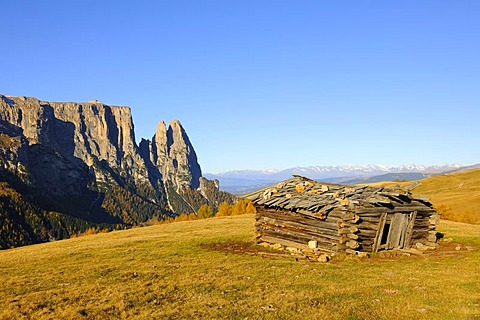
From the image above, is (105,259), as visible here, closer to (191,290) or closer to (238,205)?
(191,290)

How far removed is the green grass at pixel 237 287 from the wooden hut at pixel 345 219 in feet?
7.17

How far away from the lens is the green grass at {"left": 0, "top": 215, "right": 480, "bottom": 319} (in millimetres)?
12594

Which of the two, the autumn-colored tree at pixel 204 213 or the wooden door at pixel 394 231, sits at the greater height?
the wooden door at pixel 394 231

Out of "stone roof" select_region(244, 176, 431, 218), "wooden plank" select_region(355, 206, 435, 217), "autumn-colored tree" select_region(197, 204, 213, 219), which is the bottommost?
"autumn-colored tree" select_region(197, 204, 213, 219)

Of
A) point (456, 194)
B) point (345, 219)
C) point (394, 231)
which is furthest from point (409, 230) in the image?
point (456, 194)

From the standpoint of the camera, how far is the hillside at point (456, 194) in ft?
217

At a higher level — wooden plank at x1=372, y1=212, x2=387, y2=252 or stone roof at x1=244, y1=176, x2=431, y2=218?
stone roof at x1=244, y1=176, x2=431, y2=218

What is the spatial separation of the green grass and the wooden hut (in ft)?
7.17

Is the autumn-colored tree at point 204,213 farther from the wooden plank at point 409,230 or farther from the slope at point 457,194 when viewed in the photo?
the wooden plank at point 409,230

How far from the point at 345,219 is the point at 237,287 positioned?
1021cm

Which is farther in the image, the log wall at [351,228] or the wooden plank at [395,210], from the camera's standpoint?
the wooden plank at [395,210]

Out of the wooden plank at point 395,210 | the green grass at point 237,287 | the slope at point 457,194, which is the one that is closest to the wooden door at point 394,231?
the wooden plank at point 395,210

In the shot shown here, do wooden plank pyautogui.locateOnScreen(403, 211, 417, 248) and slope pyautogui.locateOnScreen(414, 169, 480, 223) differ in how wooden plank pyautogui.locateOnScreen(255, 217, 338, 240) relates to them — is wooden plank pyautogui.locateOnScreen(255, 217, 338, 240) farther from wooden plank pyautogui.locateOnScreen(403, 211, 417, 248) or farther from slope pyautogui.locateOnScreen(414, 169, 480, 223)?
slope pyautogui.locateOnScreen(414, 169, 480, 223)

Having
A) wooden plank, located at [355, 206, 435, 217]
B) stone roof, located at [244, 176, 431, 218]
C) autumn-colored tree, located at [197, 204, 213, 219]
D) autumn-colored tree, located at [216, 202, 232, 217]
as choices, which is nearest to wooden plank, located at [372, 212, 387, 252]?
wooden plank, located at [355, 206, 435, 217]
